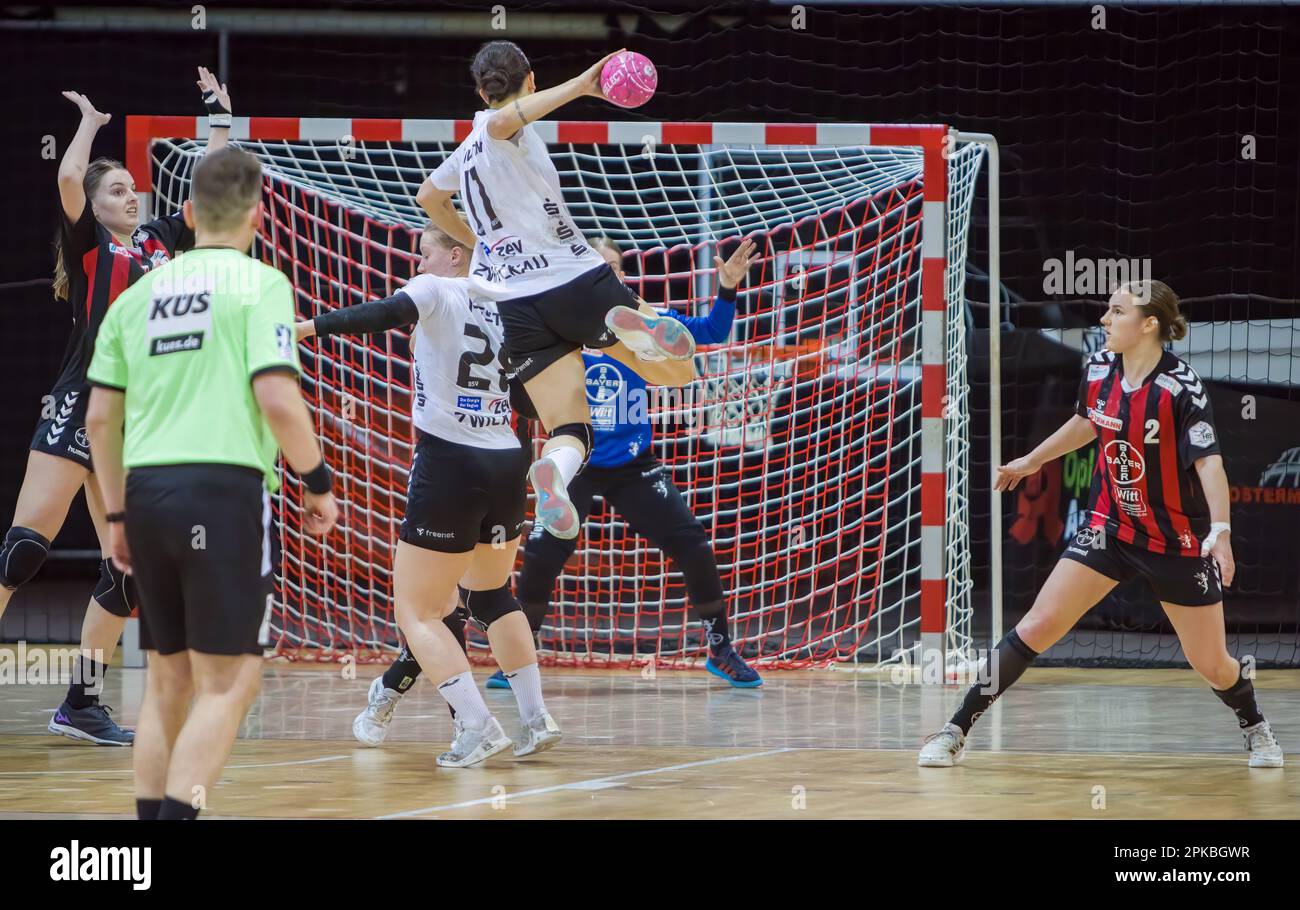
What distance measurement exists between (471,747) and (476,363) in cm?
145

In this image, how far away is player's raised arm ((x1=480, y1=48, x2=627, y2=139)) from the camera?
5.43 metres

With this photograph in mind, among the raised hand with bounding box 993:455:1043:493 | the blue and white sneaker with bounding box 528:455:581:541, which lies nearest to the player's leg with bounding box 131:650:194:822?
the blue and white sneaker with bounding box 528:455:581:541

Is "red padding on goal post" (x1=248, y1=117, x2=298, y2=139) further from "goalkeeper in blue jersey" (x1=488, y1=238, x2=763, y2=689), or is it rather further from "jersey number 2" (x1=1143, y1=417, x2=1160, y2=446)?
"jersey number 2" (x1=1143, y1=417, x2=1160, y2=446)

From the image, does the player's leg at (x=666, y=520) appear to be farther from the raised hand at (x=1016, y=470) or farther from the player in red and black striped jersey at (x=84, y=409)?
the player in red and black striped jersey at (x=84, y=409)

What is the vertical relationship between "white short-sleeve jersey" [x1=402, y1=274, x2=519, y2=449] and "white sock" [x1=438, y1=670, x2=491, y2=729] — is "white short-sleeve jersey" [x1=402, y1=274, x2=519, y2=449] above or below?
above

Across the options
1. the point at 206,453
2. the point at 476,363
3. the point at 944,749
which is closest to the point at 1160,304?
the point at 944,749

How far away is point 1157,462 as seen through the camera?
6.11 m

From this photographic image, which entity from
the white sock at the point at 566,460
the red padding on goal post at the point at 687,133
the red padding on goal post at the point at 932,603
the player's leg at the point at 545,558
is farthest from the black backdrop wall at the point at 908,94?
the white sock at the point at 566,460

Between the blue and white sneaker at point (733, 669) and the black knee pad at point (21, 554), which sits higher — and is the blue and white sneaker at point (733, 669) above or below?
below

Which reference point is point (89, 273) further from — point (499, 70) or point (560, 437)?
point (560, 437)

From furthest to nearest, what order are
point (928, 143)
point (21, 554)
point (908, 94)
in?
point (908, 94) → point (928, 143) → point (21, 554)

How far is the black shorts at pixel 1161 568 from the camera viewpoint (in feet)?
19.8

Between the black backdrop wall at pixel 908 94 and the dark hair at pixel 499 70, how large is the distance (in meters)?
6.43
